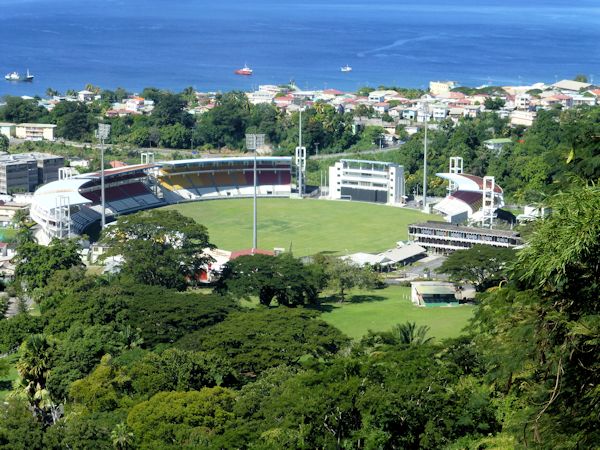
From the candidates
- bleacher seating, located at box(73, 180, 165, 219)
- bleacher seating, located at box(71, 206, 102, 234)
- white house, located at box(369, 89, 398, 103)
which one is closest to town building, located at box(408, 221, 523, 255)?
bleacher seating, located at box(71, 206, 102, 234)

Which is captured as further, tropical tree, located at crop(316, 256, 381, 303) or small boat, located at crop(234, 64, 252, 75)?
small boat, located at crop(234, 64, 252, 75)

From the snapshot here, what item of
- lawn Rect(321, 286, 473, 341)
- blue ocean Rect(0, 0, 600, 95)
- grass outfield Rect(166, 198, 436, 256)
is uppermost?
blue ocean Rect(0, 0, 600, 95)

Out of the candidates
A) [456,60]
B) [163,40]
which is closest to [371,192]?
[456,60]

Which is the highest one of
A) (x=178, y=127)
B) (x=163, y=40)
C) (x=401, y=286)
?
(x=163, y=40)

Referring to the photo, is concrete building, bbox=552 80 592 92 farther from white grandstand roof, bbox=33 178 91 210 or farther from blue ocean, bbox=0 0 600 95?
white grandstand roof, bbox=33 178 91 210

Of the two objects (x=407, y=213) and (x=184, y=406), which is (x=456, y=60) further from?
(x=184, y=406)

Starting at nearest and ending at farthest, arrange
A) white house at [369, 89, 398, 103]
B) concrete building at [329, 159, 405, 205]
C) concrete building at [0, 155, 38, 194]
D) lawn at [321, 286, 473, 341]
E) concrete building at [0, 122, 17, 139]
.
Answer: lawn at [321, 286, 473, 341]
concrete building at [0, 155, 38, 194]
concrete building at [329, 159, 405, 205]
concrete building at [0, 122, 17, 139]
white house at [369, 89, 398, 103]
